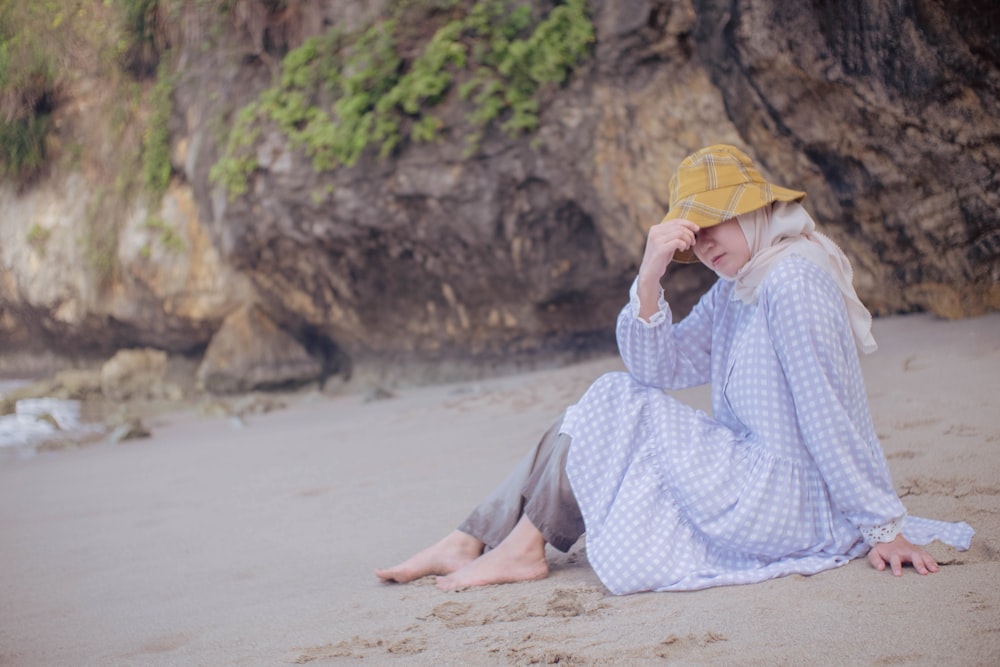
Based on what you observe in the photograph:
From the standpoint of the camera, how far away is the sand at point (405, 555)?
6.09ft

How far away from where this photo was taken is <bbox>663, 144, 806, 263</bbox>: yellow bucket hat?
2.29 meters

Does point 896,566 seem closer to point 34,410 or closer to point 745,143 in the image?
point 745,143

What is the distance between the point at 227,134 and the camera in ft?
29.9

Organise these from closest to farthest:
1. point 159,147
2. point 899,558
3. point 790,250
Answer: point 899,558 → point 790,250 → point 159,147

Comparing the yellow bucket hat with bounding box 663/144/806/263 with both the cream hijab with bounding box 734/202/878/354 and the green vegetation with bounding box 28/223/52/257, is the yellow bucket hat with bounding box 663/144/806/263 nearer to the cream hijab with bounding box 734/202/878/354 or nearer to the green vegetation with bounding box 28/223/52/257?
the cream hijab with bounding box 734/202/878/354

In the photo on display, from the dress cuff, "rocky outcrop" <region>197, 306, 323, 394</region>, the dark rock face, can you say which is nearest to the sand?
the dark rock face

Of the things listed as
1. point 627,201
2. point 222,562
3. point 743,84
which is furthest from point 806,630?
point 627,201

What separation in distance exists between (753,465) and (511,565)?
0.77m

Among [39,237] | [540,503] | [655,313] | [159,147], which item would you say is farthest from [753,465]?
[39,237]

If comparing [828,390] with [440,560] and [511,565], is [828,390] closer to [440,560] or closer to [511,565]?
[511,565]

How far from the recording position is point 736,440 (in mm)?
2416


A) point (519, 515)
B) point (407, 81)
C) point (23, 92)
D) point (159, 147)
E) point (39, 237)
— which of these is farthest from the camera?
point (39, 237)

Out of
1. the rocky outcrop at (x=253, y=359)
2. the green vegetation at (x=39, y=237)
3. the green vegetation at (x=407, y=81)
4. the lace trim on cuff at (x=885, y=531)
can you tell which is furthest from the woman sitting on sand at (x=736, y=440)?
the green vegetation at (x=39, y=237)

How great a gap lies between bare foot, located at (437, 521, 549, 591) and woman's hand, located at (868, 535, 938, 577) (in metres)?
0.91
